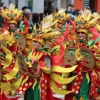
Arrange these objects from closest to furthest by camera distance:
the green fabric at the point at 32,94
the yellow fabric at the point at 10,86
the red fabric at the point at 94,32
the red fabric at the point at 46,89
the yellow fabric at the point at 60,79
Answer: the yellow fabric at the point at 10,86 → the yellow fabric at the point at 60,79 → the red fabric at the point at 46,89 → the green fabric at the point at 32,94 → the red fabric at the point at 94,32

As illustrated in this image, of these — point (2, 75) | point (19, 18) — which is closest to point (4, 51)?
point (2, 75)

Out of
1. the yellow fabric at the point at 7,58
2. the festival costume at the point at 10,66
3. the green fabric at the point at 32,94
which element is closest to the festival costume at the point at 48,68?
the green fabric at the point at 32,94

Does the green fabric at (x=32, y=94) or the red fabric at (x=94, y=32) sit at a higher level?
the red fabric at (x=94, y=32)

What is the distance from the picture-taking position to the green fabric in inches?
290

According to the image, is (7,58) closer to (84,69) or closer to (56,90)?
(56,90)

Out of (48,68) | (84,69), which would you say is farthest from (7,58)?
(84,69)

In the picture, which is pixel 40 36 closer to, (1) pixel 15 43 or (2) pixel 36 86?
(2) pixel 36 86

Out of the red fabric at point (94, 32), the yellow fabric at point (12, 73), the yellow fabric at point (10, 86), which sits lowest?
the yellow fabric at point (10, 86)

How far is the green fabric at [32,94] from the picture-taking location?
290 inches

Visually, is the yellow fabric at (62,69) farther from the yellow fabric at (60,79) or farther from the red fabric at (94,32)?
the red fabric at (94,32)

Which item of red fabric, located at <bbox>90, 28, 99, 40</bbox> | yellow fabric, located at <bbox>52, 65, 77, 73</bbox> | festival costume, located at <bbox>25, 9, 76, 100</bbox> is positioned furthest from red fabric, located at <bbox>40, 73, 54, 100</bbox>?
red fabric, located at <bbox>90, 28, 99, 40</bbox>

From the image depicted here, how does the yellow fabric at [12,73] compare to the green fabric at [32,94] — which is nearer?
the yellow fabric at [12,73]

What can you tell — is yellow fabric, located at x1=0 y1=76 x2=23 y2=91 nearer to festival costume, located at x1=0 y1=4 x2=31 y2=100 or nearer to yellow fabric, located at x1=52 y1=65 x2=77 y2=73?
festival costume, located at x1=0 y1=4 x2=31 y2=100

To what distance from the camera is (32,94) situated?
746cm
